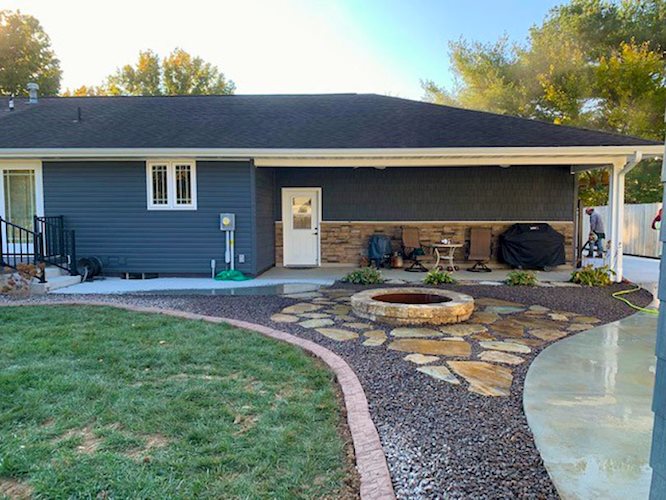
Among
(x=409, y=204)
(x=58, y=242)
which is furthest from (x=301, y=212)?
(x=58, y=242)

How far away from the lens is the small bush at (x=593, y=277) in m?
8.54

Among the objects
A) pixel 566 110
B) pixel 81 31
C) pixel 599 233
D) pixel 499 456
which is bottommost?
pixel 499 456

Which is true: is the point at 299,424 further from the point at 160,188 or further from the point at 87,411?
the point at 160,188

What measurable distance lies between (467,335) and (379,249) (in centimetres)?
628

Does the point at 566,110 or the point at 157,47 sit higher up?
the point at 157,47

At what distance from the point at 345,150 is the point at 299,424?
21.5 feet

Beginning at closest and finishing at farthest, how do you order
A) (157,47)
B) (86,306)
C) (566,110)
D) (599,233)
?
(86,306) < (599,233) < (566,110) < (157,47)

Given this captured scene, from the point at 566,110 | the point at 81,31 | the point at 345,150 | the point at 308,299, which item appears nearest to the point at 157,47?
the point at 81,31

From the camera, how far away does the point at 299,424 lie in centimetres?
286

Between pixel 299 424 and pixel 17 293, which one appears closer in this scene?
pixel 299 424

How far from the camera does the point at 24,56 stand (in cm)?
2577

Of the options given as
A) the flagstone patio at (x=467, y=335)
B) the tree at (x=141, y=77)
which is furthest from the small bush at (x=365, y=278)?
the tree at (x=141, y=77)

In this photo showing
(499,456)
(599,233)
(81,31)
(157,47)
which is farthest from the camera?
(157,47)

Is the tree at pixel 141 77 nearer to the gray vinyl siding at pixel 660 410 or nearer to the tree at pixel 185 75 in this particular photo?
the tree at pixel 185 75
